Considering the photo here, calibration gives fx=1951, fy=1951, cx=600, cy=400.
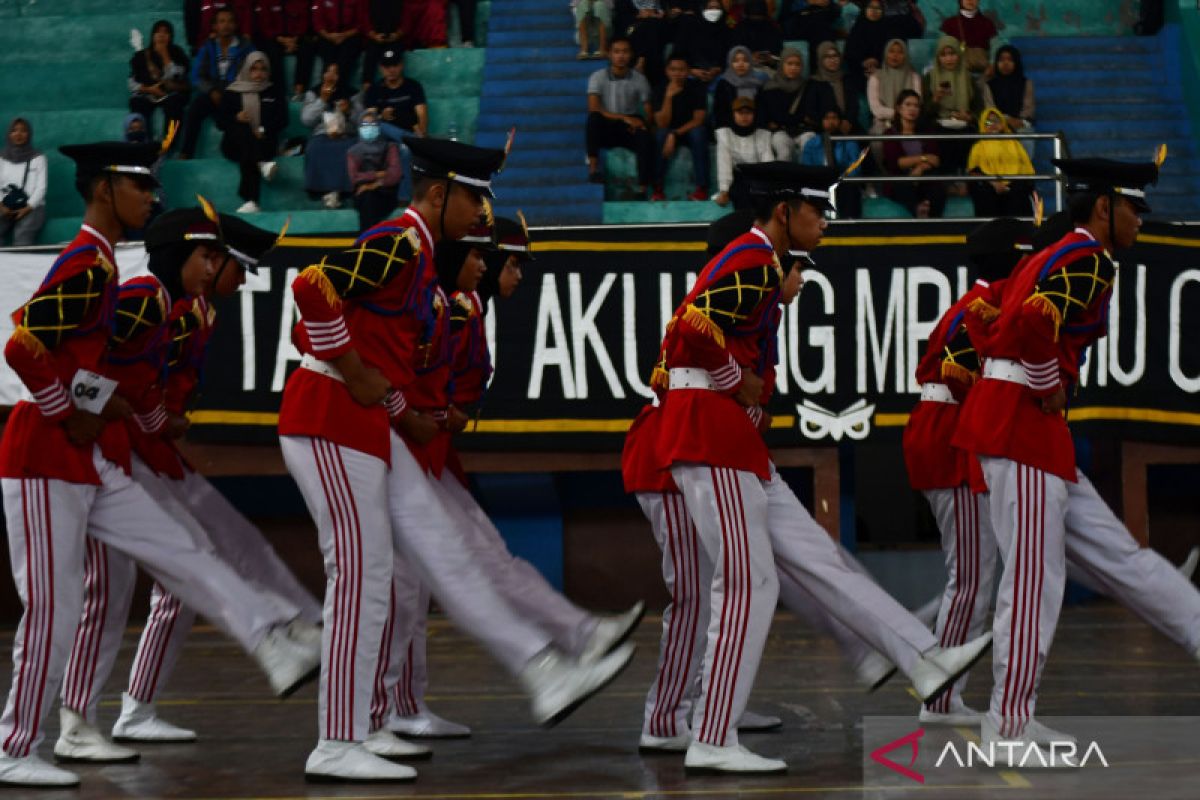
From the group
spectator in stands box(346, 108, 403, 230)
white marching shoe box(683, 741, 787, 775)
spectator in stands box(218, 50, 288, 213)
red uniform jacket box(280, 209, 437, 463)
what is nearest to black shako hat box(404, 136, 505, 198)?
red uniform jacket box(280, 209, 437, 463)

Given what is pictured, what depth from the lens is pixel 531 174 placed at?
1573 centimetres

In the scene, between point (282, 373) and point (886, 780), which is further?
point (282, 373)

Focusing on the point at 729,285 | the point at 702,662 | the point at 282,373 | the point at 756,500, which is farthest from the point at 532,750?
the point at 282,373

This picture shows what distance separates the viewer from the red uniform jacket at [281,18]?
16.7 meters

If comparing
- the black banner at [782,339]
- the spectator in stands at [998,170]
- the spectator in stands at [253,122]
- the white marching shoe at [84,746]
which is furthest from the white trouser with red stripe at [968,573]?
the spectator in stands at [253,122]

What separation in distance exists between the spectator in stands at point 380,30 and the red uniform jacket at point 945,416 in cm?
930

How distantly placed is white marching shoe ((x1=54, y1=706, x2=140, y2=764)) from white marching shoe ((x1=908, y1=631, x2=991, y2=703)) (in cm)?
277

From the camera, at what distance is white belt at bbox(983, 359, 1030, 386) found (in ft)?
21.8

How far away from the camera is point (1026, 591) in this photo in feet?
21.3

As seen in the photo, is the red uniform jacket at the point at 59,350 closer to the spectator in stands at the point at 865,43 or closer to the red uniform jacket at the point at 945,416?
the red uniform jacket at the point at 945,416

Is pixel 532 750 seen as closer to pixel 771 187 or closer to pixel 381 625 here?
pixel 381 625

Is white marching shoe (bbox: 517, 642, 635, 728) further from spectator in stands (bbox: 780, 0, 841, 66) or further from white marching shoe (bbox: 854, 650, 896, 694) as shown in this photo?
spectator in stands (bbox: 780, 0, 841, 66)

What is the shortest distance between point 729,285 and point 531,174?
376 inches

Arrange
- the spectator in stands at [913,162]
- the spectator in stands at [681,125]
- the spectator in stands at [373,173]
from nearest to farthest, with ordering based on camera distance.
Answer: the spectator in stands at [913,162], the spectator in stands at [373,173], the spectator in stands at [681,125]
